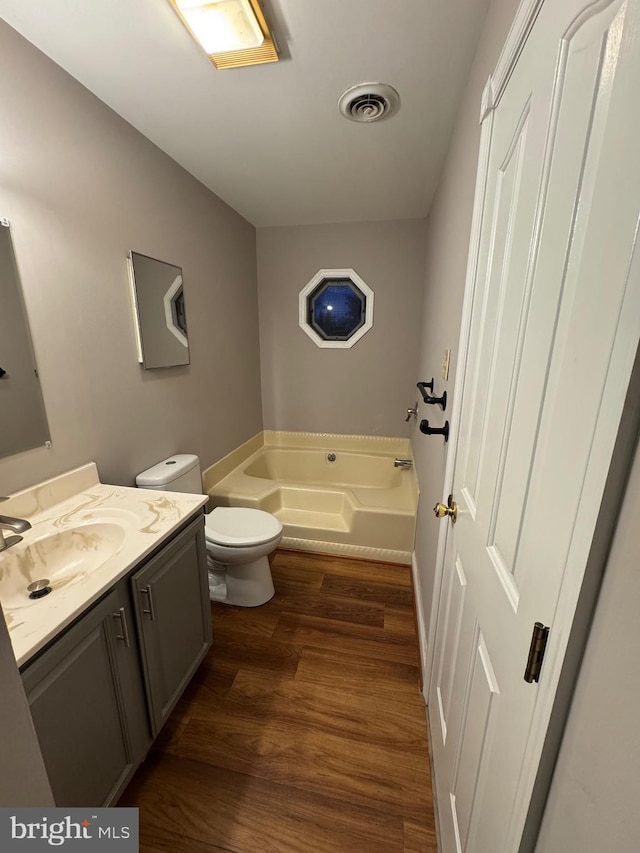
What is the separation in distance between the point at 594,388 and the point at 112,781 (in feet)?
5.11

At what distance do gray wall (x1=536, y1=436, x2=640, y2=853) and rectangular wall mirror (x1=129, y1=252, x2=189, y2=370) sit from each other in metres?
1.86

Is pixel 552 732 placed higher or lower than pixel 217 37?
lower

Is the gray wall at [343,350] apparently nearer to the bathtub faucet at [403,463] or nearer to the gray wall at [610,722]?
the bathtub faucet at [403,463]

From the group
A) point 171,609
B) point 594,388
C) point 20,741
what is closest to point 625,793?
point 594,388

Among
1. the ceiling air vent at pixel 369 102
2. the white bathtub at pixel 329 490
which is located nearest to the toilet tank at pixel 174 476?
the white bathtub at pixel 329 490

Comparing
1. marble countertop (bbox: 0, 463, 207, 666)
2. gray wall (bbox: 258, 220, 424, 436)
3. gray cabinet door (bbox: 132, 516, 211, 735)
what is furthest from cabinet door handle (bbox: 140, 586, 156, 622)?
gray wall (bbox: 258, 220, 424, 436)

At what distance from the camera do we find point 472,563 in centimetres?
86

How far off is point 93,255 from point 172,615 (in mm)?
1465

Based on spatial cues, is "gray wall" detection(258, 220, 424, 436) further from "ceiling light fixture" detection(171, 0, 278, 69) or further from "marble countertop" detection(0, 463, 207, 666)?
"marble countertop" detection(0, 463, 207, 666)

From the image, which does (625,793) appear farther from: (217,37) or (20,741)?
(217,37)

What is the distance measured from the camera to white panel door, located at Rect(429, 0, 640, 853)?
367mm

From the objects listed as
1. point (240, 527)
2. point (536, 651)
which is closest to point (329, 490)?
point (240, 527)

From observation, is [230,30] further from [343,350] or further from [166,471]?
[343,350]

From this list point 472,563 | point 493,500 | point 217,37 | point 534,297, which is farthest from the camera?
point 217,37
